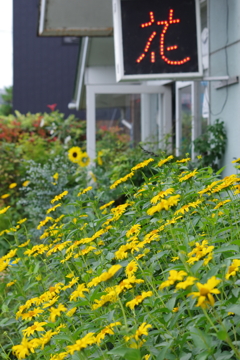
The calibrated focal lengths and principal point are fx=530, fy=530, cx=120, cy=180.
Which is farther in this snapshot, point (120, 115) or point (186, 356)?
point (120, 115)

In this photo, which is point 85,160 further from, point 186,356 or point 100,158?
point 186,356

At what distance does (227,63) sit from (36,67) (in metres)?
14.0

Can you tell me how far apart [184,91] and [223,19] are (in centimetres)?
186

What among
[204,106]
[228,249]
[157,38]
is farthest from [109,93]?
[228,249]

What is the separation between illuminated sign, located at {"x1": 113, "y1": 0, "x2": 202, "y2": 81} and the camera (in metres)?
4.49

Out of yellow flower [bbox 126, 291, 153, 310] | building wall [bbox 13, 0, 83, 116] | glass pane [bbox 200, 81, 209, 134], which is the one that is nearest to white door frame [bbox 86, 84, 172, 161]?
glass pane [bbox 200, 81, 209, 134]

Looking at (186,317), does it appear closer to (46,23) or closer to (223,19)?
(223,19)

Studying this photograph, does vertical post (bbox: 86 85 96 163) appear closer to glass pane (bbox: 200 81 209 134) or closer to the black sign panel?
glass pane (bbox: 200 81 209 134)

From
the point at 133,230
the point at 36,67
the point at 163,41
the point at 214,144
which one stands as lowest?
the point at 133,230

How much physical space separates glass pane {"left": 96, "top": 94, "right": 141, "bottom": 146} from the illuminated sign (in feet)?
7.68

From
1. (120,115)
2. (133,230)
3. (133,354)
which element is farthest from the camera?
(120,115)

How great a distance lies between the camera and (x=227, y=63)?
4.90 m

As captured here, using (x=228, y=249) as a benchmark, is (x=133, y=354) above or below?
below

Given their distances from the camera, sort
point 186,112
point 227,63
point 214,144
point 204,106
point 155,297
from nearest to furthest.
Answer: point 155,297, point 227,63, point 214,144, point 204,106, point 186,112
